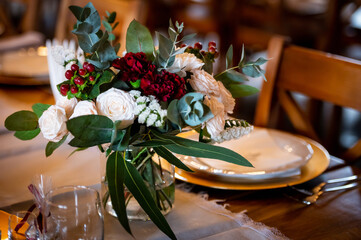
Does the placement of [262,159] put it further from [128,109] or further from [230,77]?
[128,109]

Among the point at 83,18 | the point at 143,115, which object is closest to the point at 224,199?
the point at 143,115

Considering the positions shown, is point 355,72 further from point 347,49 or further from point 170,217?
point 347,49

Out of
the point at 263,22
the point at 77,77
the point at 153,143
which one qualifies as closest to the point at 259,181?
the point at 153,143

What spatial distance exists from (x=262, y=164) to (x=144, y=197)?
372 millimetres

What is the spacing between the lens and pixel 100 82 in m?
0.68

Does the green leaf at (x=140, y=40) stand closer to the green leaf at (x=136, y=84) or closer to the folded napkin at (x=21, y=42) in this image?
the green leaf at (x=136, y=84)

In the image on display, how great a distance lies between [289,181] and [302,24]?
10.2 feet

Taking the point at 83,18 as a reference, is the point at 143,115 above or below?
below

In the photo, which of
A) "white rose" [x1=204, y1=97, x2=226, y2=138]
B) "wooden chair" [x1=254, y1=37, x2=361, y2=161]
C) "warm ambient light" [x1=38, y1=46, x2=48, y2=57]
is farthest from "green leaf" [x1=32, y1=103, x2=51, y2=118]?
"warm ambient light" [x1=38, y1=46, x2=48, y2=57]

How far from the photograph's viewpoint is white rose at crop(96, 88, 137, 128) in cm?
65

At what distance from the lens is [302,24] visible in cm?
377

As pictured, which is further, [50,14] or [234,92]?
[50,14]

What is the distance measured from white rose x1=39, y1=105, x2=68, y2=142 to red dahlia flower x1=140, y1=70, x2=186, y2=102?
122 millimetres

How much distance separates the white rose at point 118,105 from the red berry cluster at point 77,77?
0.04m
